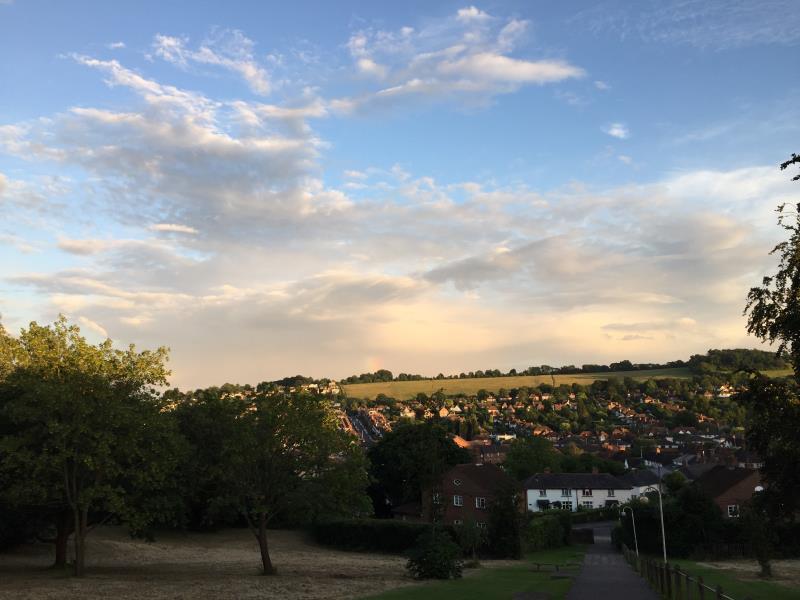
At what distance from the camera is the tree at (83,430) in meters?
34.9

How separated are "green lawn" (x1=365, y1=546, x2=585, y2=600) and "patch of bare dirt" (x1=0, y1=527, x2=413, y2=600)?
6.59 feet

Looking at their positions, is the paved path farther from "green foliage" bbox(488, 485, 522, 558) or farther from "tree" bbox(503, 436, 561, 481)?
"tree" bbox(503, 436, 561, 481)

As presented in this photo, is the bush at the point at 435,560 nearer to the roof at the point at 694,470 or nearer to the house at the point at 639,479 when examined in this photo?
the house at the point at 639,479

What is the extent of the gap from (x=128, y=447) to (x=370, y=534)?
34299mm

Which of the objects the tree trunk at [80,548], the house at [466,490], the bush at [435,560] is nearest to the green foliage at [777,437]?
the bush at [435,560]

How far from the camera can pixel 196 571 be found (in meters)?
42.0

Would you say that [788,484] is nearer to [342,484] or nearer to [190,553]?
[342,484]

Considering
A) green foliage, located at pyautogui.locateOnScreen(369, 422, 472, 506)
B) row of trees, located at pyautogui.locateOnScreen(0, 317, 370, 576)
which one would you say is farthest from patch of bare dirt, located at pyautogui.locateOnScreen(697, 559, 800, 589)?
green foliage, located at pyautogui.locateOnScreen(369, 422, 472, 506)

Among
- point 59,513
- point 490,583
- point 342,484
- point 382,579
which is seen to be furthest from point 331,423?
point 59,513

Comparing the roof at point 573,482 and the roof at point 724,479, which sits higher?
the roof at point 724,479

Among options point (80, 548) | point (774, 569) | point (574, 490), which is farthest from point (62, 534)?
point (574, 490)

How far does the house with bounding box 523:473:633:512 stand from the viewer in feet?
427

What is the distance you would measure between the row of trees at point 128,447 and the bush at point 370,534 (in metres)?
22.6

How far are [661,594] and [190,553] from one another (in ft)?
127
